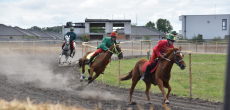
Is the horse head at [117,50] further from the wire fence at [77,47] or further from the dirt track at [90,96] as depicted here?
the wire fence at [77,47]

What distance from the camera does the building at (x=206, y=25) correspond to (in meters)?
47.2

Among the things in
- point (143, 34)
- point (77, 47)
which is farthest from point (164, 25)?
point (77, 47)

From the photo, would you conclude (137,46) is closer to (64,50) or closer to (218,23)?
(64,50)

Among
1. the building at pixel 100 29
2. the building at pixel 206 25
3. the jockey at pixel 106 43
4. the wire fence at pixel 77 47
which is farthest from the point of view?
the building at pixel 100 29

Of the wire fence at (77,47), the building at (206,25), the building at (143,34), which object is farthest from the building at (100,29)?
the wire fence at (77,47)

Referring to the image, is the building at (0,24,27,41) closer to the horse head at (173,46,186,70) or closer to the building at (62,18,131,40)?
the building at (62,18,131,40)

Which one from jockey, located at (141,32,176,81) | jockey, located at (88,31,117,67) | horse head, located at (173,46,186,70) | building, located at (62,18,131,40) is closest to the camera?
horse head, located at (173,46,186,70)

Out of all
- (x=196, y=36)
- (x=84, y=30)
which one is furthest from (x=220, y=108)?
(x=84, y=30)

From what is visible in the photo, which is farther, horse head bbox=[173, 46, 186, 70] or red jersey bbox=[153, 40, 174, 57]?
red jersey bbox=[153, 40, 174, 57]

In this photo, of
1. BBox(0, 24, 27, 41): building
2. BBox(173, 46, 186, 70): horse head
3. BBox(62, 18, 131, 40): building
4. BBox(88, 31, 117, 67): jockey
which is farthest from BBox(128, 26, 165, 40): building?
BBox(173, 46, 186, 70): horse head

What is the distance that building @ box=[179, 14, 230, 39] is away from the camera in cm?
4725

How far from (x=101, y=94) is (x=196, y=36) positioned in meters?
41.7

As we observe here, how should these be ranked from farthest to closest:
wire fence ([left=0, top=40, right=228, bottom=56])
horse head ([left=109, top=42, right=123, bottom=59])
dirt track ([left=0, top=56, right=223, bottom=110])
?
1. wire fence ([left=0, top=40, right=228, bottom=56])
2. horse head ([left=109, top=42, right=123, bottom=59])
3. dirt track ([left=0, top=56, right=223, bottom=110])

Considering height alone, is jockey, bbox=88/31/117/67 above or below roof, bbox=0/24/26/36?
below
